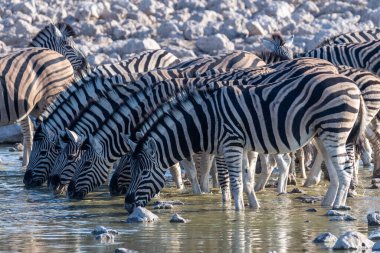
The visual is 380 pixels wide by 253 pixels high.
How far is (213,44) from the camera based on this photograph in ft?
93.4

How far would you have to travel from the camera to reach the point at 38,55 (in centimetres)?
2039

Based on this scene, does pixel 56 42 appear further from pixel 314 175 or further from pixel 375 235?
pixel 375 235

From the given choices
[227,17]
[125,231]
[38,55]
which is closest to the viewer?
[125,231]

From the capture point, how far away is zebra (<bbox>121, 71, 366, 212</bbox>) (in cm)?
1486

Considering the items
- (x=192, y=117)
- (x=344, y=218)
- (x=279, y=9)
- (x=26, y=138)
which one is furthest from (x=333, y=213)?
(x=279, y=9)

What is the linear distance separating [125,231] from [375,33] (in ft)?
33.6

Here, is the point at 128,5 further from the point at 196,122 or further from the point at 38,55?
the point at 196,122

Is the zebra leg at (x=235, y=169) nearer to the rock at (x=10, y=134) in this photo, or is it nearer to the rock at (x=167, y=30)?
the rock at (x=10, y=134)

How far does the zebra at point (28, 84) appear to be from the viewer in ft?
65.8

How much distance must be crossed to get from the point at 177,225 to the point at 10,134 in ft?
32.0

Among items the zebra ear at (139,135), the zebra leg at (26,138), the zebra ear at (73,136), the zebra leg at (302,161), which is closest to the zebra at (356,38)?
the zebra leg at (302,161)

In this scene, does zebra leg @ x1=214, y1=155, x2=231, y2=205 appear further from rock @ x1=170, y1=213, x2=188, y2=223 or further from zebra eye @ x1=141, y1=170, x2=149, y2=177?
rock @ x1=170, y1=213, x2=188, y2=223

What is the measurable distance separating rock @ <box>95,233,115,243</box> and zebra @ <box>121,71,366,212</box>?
1995mm

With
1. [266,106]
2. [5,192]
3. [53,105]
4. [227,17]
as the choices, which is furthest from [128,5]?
[266,106]
